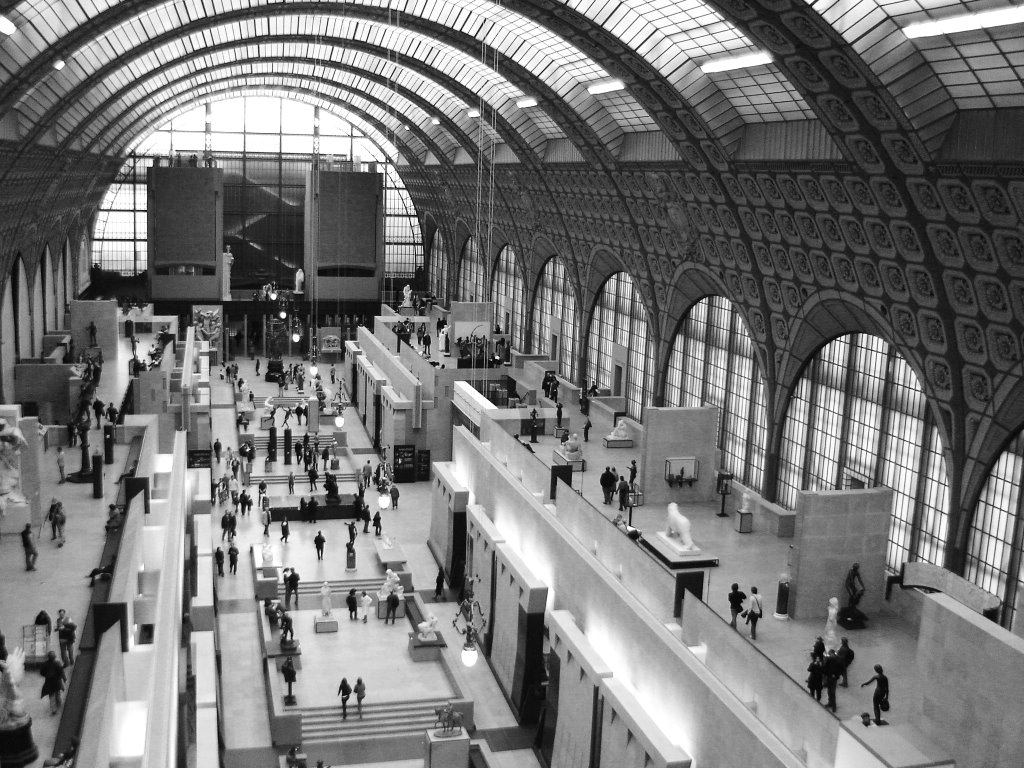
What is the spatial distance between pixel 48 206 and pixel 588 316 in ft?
80.9

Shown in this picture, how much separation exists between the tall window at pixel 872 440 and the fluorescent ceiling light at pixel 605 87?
9.95 meters

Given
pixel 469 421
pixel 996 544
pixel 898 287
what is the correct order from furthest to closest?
pixel 469 421 < pixel 898 287 < pixel 996 544

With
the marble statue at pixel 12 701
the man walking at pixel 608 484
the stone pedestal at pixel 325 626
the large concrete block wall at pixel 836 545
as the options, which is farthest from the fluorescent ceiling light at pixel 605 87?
the marble statue at pixel 12 701

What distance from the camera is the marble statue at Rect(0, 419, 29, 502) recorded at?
1953cm

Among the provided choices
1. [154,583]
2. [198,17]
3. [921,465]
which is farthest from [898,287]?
[198,17]

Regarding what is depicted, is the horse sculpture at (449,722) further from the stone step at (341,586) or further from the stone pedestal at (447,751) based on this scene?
the stone step at (341,586)

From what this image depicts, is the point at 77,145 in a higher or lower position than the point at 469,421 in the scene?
higher

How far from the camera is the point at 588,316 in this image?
45875 millimetres

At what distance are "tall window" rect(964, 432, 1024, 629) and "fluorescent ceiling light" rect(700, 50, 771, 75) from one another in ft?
32.3

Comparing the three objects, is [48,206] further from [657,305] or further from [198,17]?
[657,305]

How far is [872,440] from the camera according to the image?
26.5m

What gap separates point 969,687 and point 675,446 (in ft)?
45.0

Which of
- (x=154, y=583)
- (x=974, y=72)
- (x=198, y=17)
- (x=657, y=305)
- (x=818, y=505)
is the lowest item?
(x=154, y=583)

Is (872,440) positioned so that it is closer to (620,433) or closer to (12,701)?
(620,433)
